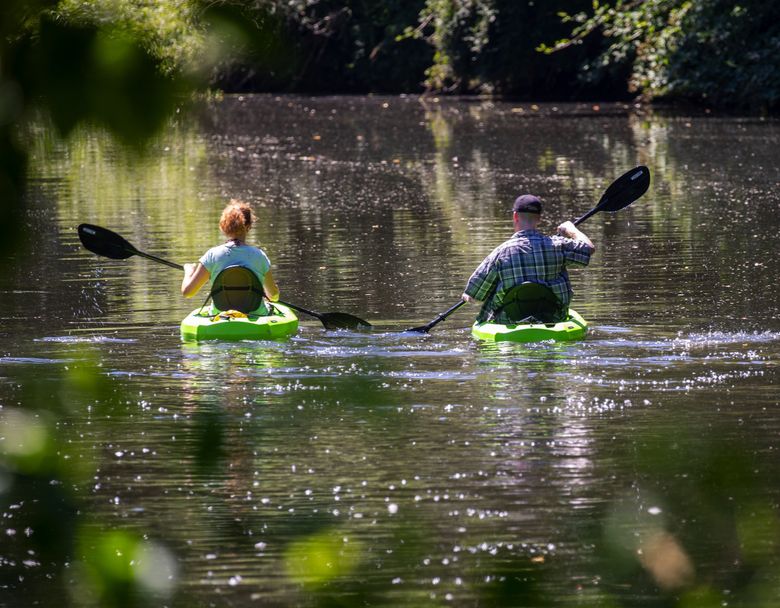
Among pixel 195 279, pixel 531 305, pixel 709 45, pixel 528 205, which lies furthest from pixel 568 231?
pixel 709 45

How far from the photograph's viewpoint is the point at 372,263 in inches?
610

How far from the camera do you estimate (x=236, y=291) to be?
37.5 feet

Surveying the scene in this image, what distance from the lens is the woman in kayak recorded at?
11.3 m

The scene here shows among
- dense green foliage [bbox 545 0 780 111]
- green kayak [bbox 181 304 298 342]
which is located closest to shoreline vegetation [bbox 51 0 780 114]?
dense green foliage [bbox 545 0 780 111]

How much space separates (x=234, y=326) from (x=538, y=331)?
6.74 ft

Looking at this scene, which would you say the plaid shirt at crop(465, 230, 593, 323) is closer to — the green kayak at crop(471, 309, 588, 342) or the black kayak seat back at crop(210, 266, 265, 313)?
the green kayak at crop(471, 309, 588, 342)

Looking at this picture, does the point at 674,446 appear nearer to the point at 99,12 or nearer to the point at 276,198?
Result: the point at 99,12

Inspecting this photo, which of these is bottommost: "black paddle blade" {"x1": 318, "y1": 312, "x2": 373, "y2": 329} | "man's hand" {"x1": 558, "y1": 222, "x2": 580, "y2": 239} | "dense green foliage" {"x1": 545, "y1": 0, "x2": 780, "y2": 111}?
"black paddle blade" {"x1": 318, "y1": 312, "x2": 373, "y2": 329}

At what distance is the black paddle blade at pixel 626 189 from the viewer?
42.7ft

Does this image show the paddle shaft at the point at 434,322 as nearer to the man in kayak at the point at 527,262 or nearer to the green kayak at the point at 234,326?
the man in kayak at the point at 527,262

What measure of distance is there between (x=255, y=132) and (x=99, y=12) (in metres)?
37.9

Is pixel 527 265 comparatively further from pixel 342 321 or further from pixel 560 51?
pixel 560 51

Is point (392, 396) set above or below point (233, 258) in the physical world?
above

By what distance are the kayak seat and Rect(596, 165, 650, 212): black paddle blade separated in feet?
7.17
